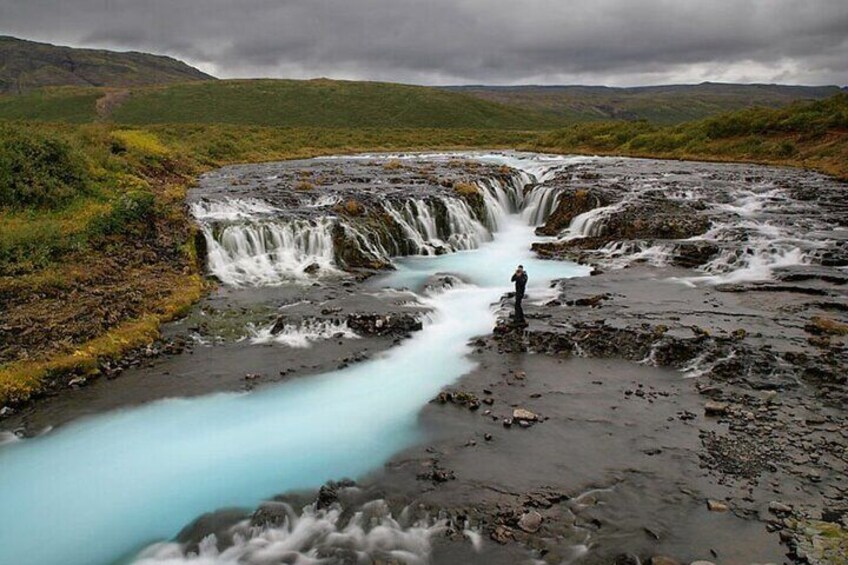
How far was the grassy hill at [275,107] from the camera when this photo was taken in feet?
425

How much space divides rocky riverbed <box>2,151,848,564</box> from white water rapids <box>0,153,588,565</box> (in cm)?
55

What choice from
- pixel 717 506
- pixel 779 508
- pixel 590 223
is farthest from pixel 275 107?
pixel 779 508

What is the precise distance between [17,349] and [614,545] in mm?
15064

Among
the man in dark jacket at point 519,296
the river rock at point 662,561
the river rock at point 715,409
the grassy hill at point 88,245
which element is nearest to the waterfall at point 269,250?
the grassy hill at point 88,245

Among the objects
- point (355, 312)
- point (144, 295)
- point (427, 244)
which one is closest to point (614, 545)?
point (355, 312)

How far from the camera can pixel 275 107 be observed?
146m

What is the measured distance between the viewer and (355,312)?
19.3m

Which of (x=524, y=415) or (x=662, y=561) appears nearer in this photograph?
(x=662, y=561)

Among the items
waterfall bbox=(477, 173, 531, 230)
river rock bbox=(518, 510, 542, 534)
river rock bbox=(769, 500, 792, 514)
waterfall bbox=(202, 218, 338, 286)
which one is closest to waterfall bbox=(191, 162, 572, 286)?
waterfall bbox=(202, 218, 338, 286)

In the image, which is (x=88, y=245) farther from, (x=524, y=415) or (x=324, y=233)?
(x=524, y=415)

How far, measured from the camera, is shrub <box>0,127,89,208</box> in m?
23.9

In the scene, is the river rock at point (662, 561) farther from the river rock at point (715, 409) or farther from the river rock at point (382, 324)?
the river rock at point (382, 324)

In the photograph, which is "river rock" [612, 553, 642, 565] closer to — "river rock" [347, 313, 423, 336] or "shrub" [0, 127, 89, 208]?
"river rock" [347, 313, 423, 336]

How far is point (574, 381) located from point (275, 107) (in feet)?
478
